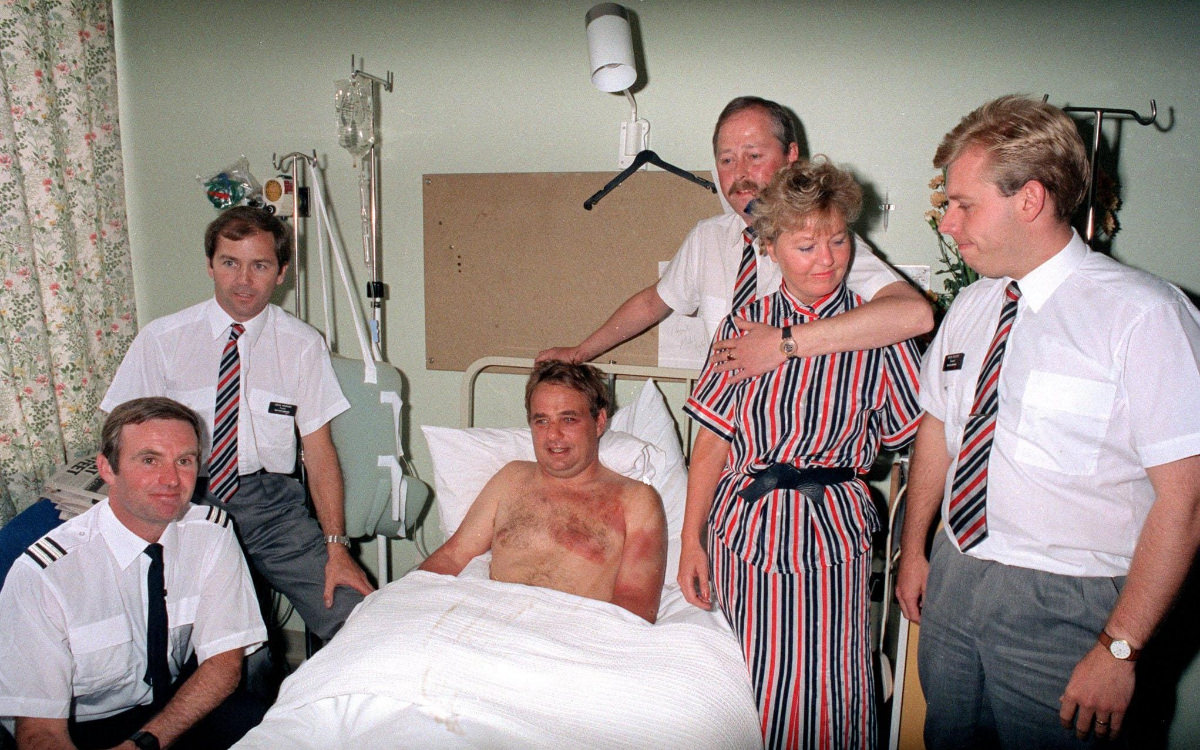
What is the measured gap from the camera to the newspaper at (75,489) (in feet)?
8.25

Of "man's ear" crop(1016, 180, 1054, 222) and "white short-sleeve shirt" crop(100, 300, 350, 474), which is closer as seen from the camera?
"man's ear" crop(1016, 180, 1054, 222)

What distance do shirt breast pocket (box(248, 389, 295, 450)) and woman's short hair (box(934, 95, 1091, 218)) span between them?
2291 mm

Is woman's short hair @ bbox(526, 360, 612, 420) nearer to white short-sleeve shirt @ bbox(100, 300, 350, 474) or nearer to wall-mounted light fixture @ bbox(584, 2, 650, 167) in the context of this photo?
white short-sleeve shirt @ bbox(100, 300, 350, 474)

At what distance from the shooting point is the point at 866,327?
1811mm

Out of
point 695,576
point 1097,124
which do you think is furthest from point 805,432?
point 1097,124

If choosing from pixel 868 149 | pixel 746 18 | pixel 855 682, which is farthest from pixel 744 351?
pixel 746 18

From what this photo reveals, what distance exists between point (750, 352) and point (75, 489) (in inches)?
87.7

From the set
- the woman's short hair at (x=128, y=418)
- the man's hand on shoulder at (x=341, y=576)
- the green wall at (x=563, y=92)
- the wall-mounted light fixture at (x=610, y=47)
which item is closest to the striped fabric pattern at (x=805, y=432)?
the green wall at (x=563, y=92)

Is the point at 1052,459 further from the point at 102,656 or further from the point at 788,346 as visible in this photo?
the point at 102,656

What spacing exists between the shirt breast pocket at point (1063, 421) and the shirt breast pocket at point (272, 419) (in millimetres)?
2273

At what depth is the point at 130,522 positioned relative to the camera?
206cm

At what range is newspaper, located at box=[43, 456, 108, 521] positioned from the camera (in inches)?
99.0

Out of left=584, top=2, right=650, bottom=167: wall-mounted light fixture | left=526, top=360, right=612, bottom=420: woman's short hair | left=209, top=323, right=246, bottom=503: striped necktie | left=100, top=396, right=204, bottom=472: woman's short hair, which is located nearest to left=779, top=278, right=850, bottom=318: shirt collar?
left=526, top=360, right=612, bottom=420: woman's short hair

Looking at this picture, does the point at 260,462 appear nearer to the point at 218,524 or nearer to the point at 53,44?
the point at 218,524
